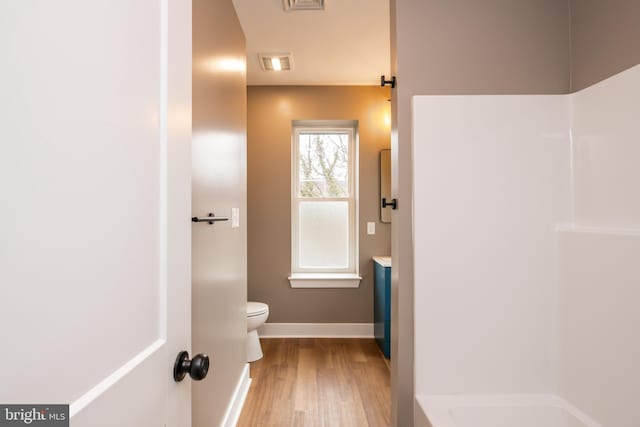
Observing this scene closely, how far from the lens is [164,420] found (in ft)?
2.33

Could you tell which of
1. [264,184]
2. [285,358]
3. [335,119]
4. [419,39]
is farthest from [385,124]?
[285,358]

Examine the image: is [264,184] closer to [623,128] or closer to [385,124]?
[385,124]

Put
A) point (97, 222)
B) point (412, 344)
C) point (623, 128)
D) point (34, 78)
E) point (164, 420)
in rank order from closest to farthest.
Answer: point (34, 78) < point (97, 222) < point (164, 420) < point (623, 128) < point (412, 344)

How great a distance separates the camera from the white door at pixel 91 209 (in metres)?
0.39

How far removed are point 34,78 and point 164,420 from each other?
62cm

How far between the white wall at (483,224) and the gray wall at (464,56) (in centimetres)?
8

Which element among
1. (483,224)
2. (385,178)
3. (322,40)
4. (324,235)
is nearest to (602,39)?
(483,224)

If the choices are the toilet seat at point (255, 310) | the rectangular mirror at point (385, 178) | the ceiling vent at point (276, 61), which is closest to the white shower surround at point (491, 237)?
the toilet seat at point (255, 310)

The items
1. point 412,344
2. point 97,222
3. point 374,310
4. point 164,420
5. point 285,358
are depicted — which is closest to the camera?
point 97,222

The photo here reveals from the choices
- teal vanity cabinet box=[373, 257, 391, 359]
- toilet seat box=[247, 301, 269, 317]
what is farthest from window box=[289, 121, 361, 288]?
toilet seat box=[247, 301, 269, 317]

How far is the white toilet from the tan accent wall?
2533 millimetres

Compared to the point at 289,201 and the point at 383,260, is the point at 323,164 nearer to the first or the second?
the point at 289,201

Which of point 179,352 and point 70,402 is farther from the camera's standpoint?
point 179,352

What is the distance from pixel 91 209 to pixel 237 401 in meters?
2.07
